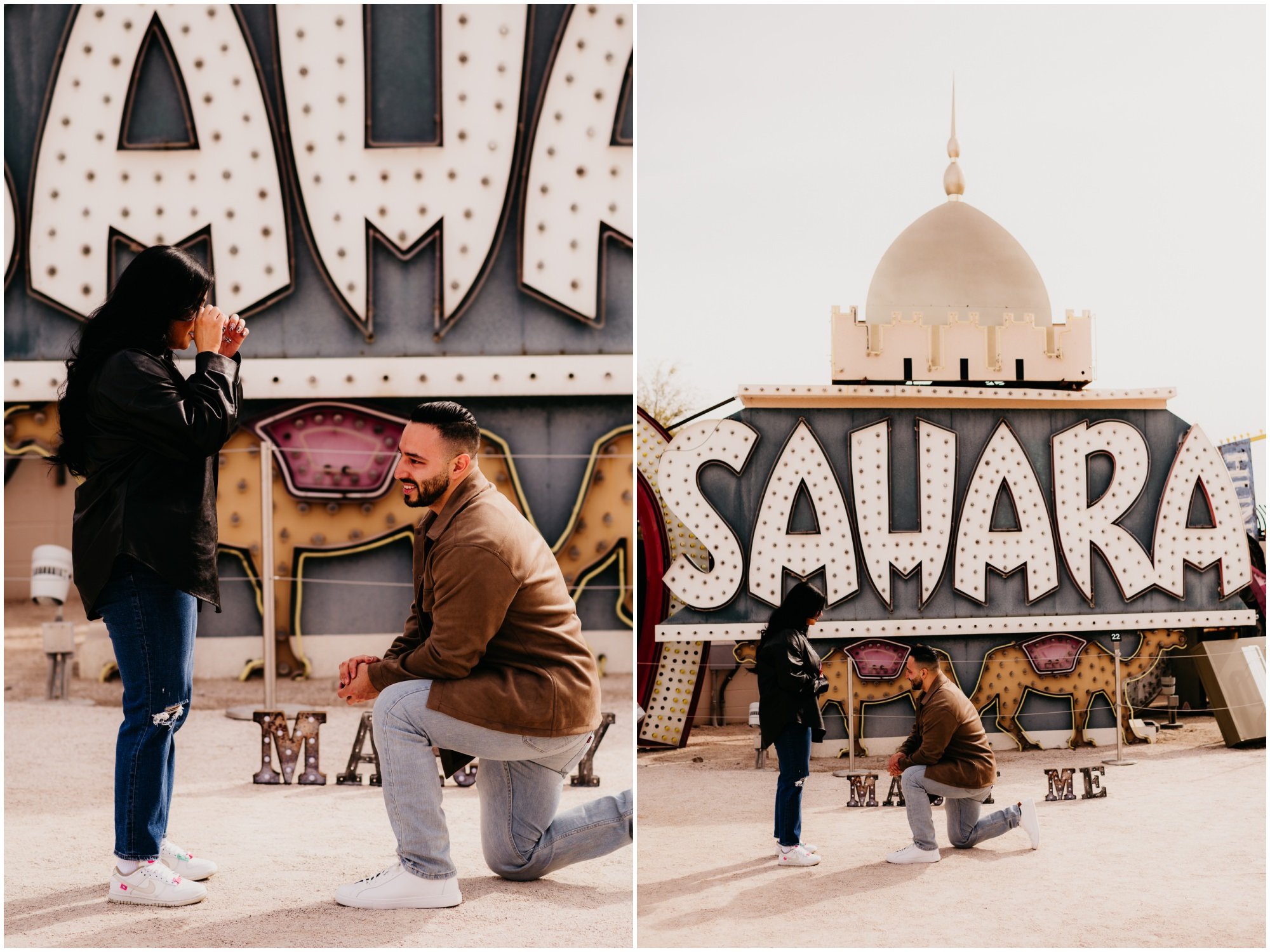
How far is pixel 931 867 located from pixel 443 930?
1805mm

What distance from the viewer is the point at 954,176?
4.34 metres

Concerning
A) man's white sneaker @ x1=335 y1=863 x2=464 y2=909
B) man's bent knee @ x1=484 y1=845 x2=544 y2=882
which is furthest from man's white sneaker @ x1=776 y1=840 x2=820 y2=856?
man's white sneaker @ x1=335 y1=863 x2=464 y2=909

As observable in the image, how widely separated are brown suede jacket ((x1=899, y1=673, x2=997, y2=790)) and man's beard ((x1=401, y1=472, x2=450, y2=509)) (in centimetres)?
189

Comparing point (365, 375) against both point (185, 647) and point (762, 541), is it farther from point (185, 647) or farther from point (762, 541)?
point (185, 647)

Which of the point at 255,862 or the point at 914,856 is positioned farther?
the point at 914,856

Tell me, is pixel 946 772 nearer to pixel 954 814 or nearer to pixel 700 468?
pixel 954 814

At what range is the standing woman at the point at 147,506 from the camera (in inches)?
111

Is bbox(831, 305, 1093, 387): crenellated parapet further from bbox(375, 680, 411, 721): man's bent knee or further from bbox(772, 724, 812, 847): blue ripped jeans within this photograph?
bbox(375, 680, 411, 721): man's bent knee

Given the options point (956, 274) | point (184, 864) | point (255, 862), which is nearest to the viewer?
point (184, 864)

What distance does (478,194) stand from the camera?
6.63 m

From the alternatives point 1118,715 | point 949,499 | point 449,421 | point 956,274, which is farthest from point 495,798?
point 1118,715

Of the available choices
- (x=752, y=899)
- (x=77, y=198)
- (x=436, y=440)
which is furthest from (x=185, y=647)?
(x=77, y=198)

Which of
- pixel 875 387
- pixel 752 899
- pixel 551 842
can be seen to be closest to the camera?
pixel 551 842

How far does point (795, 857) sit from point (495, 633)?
1.70m
